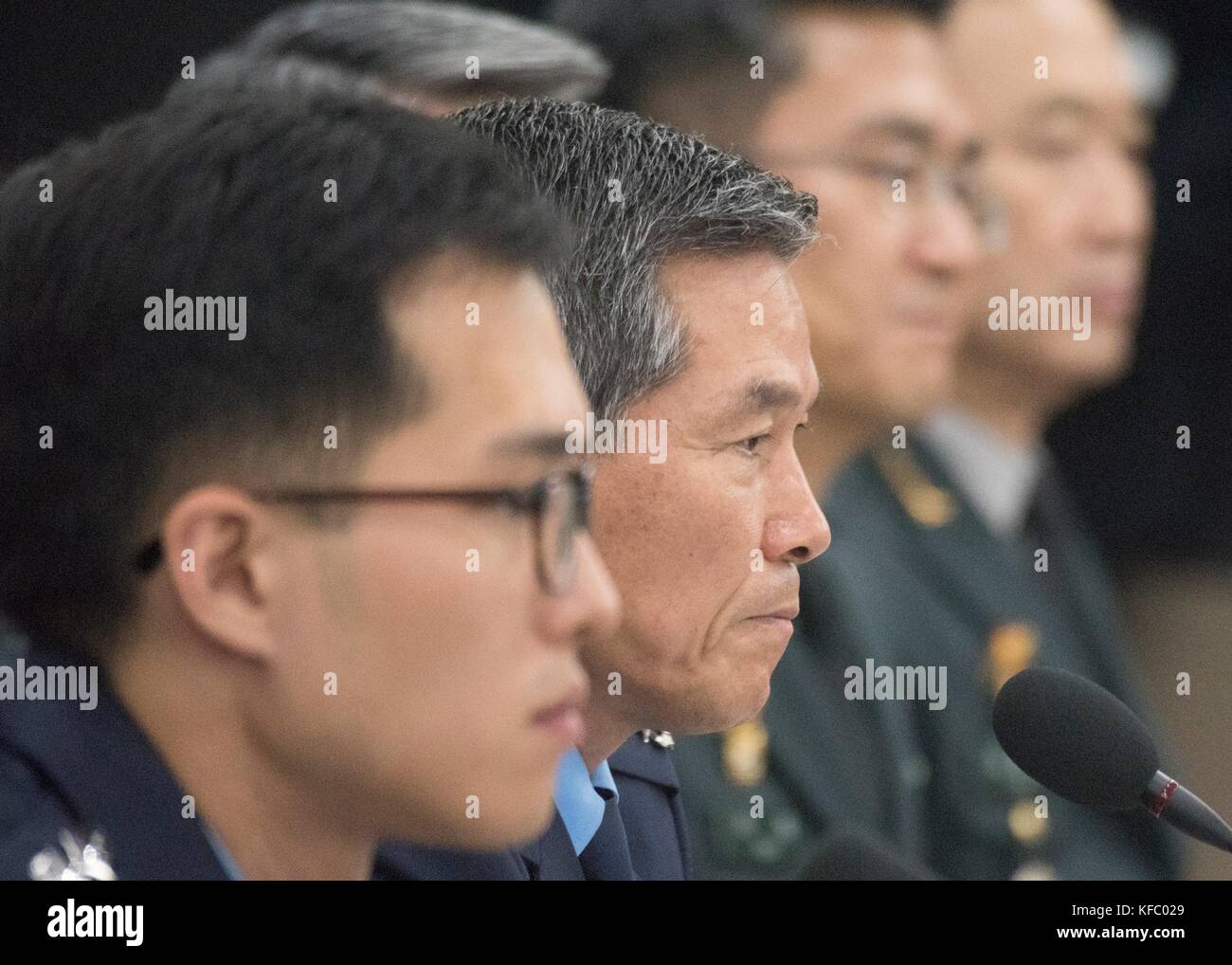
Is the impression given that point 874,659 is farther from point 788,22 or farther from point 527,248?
point 527,248

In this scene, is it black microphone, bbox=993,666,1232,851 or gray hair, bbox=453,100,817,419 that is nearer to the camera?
black microphone, bbox=993,666,1232,851

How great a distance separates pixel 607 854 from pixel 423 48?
4.44ft

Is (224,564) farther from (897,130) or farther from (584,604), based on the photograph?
(897,130)

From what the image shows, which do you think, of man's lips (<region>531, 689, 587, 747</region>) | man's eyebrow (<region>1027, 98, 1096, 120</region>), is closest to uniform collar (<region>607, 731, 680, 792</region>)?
man's lips (<region>531, 689, 587, 747</region>)

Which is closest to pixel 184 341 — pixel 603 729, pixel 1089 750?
pixel 603 729

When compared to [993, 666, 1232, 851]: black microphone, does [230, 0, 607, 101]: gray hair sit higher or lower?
higher

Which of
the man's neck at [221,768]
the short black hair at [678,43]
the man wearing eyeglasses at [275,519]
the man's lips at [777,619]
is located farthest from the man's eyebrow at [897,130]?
the man's neck at [221,768]

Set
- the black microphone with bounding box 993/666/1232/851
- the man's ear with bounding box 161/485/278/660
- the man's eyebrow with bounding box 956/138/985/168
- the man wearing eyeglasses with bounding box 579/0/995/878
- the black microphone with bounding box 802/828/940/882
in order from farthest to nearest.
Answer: the man's eyebrow with bounding box 956/138/985/168
the man wearing eyeglasses with bounding box 579/0/995/878
the black microphone with bounding box 802/828/940/882
the black microphone with bounding box 993/666/1232/851
the man's ear with bounding box 161/485/278/660

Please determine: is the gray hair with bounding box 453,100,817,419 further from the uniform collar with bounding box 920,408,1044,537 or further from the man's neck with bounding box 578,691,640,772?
the uniform collar with bounding box 920,408,1044,537

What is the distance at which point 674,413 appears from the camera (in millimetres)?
1578

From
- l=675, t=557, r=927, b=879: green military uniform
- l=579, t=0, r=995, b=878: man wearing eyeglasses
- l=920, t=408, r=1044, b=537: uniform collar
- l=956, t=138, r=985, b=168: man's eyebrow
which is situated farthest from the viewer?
l=920, t=408, r=1044, b=537: uniform collar

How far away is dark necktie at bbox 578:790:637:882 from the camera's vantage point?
5.32ft

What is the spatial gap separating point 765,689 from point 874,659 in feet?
3.45
